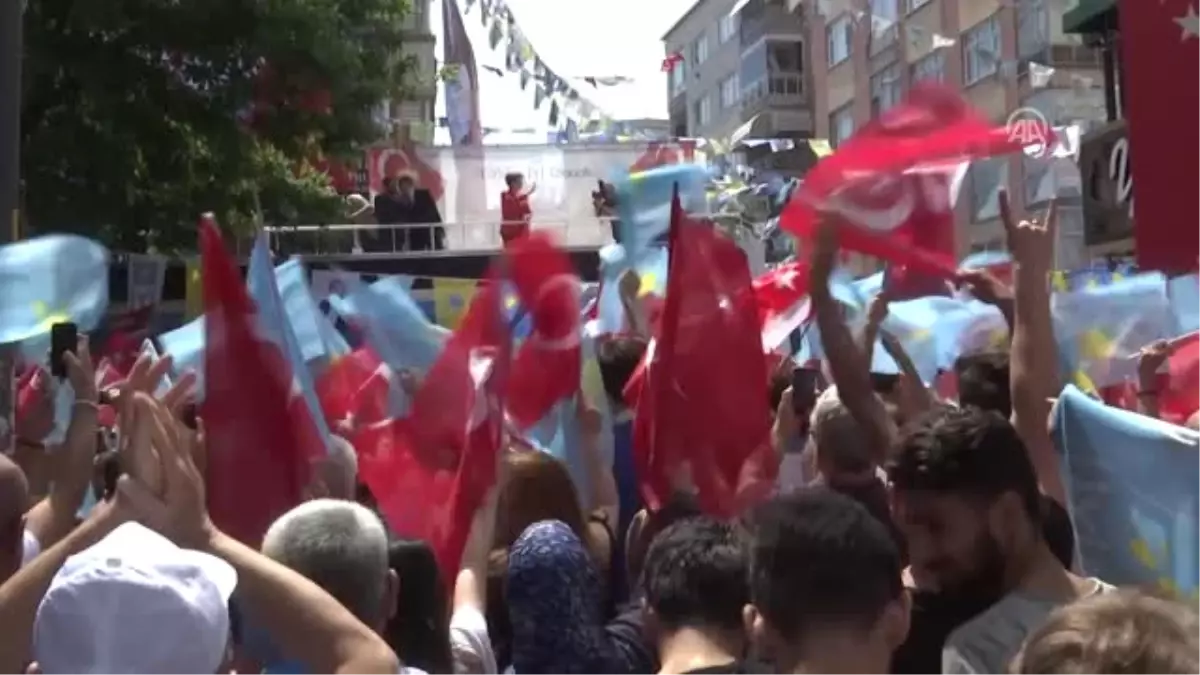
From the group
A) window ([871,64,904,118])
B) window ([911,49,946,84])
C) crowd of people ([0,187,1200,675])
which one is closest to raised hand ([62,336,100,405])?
crowd of people ([0,187,1200,675])

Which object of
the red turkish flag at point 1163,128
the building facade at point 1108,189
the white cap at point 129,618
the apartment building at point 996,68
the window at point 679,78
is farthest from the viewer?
the window at point 679,78

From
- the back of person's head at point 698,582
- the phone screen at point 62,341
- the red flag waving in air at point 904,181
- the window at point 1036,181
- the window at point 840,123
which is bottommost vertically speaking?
the back of person's head at point 698,582

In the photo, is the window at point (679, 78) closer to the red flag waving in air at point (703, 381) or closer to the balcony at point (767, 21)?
the balcony at point (767, 21)

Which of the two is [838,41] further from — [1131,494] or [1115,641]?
[1115,641]

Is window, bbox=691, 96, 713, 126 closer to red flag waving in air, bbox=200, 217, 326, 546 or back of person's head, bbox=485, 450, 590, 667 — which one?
red flag waving in air, bbox=200, 217, 326, 546

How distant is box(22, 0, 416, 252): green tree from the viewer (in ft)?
50.2

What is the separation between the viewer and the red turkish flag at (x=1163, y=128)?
7945mm

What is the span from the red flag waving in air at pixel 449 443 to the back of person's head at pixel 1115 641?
2.43m

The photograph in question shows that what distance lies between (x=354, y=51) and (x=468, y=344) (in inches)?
419

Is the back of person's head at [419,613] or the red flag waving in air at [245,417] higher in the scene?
the red flag waving in air at [245,417]

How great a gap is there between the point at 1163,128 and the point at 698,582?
5.80 metres

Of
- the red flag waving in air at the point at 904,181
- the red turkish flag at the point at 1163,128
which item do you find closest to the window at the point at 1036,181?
the red turkish flag at the point at 1163,128

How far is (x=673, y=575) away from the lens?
3.24 m

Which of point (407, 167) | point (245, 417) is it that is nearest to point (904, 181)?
point (245, 417)
